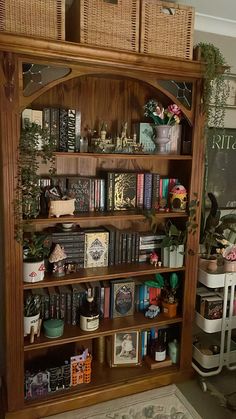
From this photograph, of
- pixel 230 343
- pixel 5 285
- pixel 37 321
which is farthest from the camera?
pixel 230 343

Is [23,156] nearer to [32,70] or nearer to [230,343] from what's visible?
[32,70]

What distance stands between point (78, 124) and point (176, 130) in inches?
24.4

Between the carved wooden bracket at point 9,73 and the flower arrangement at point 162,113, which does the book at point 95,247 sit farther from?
the carved wooden bracket at point 9,73

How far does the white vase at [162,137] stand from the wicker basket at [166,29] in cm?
39

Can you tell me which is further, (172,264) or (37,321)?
(172,264)

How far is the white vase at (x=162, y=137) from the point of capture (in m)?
1.96

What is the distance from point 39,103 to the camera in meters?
1.90

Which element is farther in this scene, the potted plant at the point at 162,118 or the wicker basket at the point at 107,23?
the potted plant at the point at 162,118

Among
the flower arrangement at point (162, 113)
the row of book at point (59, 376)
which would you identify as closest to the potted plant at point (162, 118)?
the flower arrangement at point (162, 113)

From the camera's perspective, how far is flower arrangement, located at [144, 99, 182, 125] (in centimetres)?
197

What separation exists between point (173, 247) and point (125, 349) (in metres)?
0.74

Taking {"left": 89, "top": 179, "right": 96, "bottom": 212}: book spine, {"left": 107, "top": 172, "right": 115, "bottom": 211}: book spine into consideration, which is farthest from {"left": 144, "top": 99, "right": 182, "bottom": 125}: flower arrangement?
{"left": 89, "top": 179, "right": 96, "bottom": 212}: book spine

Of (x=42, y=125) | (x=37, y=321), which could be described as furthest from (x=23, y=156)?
(x=37, y=321)

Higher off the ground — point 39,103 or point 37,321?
point 39,103
